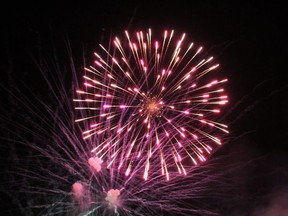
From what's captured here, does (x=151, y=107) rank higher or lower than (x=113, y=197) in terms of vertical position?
higher

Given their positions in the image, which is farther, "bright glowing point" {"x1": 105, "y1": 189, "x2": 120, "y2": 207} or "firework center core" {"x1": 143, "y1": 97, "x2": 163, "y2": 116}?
"bright glowing point" {"x1": 105, "y1": 189, "x2": 120, "y2": 207}

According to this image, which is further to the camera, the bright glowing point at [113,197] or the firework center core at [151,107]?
the bright glowing point at [113,197]

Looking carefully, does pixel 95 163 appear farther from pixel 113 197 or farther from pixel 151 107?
pixel 151 107

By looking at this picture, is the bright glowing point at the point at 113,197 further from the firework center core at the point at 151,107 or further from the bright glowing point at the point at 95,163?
the firework center core at the point at 151,107

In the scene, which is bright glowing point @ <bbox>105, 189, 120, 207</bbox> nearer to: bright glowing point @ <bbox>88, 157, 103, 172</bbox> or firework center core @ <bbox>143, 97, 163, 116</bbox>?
bright glowing point @ <bbox>88, 157, 103, 172</bbox>

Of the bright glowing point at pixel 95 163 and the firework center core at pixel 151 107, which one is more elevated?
the firework center core at pixel 151 107

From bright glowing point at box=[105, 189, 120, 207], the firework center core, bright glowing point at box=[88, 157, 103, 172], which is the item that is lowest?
bright glowing point at box=[105, 189, 120, 207]

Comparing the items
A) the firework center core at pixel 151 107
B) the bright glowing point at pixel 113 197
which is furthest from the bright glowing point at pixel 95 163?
the firework center core at pixel 151 107

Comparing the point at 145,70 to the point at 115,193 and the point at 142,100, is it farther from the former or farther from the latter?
the point at 115,193

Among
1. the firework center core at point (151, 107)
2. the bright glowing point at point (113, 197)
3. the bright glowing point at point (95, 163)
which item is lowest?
the bright glowing point at point (113, 197)

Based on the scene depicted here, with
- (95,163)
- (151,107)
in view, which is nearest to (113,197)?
(95,163)

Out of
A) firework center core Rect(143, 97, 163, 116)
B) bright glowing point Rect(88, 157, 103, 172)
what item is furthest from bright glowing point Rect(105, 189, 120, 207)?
firework center core Rect(143, 97, 163, 116)
